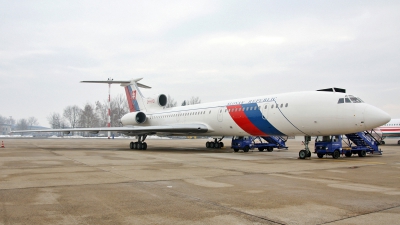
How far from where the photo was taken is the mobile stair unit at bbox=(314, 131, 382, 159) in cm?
1741

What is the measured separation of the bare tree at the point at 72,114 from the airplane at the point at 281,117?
92498mm

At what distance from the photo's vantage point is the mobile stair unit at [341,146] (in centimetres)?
1741

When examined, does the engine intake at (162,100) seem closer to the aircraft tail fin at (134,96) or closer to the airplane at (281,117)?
the aircraft tail fin at (134,96)

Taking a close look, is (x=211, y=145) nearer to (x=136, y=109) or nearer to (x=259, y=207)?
(x=136, y=109)

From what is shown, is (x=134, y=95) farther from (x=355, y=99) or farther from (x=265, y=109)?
(x=355, y=99)

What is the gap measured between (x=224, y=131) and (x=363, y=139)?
27.4 feet

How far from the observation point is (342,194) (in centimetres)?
727

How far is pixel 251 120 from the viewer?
19875 millimetres

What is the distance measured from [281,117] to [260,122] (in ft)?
5.13

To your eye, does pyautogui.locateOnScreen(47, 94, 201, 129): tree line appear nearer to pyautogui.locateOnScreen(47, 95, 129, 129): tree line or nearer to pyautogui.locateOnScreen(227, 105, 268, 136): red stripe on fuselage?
pyautogui.locateOnScreen(47, 95, 129, 129): tree line

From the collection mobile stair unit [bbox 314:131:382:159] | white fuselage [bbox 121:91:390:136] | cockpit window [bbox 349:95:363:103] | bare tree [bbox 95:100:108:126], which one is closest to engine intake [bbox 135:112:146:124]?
white fuselage [bbox 121:91:390:136]

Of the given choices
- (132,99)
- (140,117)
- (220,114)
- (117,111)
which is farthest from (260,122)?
(117,111)

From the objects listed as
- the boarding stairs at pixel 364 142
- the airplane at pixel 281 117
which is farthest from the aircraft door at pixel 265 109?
the boarding stairs at pixel 364 142

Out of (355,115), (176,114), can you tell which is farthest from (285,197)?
(176,114)
